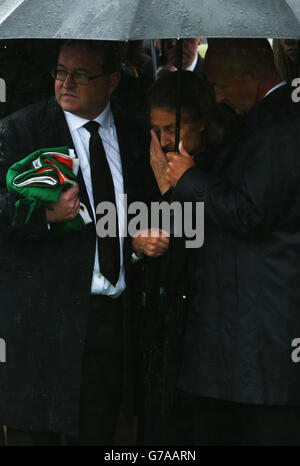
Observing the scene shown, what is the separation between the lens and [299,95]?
3029mm

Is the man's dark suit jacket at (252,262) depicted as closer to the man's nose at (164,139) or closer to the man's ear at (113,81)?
the man's nose at (164,139)

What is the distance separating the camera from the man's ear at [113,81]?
333 centimetres

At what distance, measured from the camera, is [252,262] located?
298cm

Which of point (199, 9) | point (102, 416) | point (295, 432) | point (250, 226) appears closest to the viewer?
point (199, 9)

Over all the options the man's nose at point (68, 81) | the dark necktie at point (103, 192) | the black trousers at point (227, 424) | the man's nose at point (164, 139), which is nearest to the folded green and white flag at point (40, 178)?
the dark necktie at point (103, 192)

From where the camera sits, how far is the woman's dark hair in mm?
3098

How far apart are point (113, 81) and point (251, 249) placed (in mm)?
1029

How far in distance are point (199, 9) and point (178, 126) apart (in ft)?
1.94

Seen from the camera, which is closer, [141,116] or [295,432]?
[295,432]

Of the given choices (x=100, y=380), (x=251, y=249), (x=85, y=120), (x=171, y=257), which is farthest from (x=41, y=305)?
(x=251, y=249)

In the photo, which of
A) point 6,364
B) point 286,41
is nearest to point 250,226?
point 6,364

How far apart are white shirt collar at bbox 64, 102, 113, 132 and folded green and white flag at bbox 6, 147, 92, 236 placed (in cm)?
23

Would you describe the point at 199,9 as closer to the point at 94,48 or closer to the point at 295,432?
the point at 94,48
